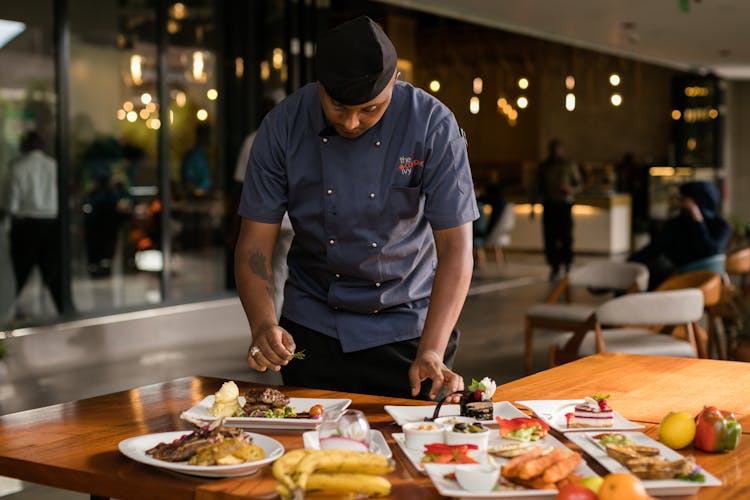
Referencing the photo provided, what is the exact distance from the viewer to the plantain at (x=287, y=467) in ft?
5.25

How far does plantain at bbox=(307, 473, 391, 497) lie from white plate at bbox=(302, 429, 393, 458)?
0.15 metres

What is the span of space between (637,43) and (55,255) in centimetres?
979

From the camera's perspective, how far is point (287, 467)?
5.47ft

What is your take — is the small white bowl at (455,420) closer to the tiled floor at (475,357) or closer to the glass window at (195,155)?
the tiled floor at (475,357)

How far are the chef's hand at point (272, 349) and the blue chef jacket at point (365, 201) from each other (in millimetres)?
306

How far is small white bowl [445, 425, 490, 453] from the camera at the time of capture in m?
1.83

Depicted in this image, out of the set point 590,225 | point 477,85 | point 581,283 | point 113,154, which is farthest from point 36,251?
point 590,225

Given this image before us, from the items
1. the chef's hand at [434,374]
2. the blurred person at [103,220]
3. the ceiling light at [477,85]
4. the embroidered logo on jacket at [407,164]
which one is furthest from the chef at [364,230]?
the ceiling light at [477,85]

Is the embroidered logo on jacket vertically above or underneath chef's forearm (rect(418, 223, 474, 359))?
above

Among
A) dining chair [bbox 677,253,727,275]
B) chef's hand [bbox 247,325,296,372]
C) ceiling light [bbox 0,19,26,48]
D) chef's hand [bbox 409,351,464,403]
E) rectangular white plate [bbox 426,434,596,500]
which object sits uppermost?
ceiling light [bbox 0,19,26,48]

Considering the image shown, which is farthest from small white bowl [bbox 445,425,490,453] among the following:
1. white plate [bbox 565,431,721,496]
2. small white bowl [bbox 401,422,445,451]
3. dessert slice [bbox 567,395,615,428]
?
dessert slice [bbox 567,395,615,428]

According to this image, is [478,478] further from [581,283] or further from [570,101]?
[570,101]

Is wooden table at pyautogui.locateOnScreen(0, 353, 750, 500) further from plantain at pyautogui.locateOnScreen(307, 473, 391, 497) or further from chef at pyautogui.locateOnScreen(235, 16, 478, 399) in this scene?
chef at pyautogui.locateOnScreen(235, 16, 478, 399)

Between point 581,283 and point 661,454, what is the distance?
4843 millimetres
